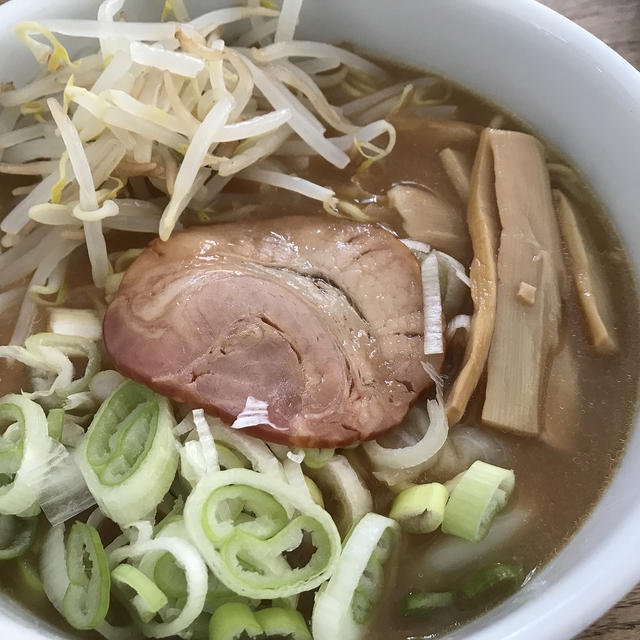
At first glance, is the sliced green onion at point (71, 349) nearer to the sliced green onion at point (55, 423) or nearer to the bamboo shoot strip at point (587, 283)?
the sliced green onion at point (55, 423)

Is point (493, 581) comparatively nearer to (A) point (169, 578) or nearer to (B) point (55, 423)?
(A) point (169, 578)

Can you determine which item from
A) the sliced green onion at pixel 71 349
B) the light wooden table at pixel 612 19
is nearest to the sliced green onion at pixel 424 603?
the sliced green onion at pixel 71 349

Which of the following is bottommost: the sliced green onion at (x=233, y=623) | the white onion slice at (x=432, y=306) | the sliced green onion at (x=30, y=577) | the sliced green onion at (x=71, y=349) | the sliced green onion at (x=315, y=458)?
the sliced green onion at (x=30, y=577)

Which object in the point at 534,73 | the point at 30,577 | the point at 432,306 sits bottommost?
the point at 30,577

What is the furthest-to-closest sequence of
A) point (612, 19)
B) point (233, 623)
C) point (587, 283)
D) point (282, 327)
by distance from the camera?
point (612, 19) → point (587, 283) → point (282, 327) → point (233, 623)

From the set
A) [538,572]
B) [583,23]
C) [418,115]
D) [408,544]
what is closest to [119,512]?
[408,544]

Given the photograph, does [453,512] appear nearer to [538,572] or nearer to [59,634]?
[538,572]

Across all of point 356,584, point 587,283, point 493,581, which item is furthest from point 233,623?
point 587,283
